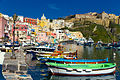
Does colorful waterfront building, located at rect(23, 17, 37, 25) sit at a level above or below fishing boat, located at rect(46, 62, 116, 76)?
above

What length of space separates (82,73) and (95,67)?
2.34m

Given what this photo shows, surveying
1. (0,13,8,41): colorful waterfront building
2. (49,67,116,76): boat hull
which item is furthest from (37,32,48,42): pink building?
(49,67,116,76): boat hull

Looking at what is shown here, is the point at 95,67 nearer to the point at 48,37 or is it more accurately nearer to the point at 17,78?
the point at 17,78

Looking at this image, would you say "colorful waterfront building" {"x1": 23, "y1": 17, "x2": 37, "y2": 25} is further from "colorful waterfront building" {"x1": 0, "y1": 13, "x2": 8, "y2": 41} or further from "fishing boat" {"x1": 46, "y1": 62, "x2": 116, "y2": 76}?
"fishing boat" {"x1": 46, "y1": 62, "x2": 116, "y2": 76}

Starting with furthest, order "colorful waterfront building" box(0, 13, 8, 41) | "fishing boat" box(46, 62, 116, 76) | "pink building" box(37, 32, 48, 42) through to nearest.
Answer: "pink building" box(37, 32, 48, 42) → "colorful waterfront building" box(0, 13, 8, 41) → "fishing boat" box(46, 62, 116, 76)

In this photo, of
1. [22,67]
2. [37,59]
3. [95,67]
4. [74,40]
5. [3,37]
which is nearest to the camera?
[22,67]

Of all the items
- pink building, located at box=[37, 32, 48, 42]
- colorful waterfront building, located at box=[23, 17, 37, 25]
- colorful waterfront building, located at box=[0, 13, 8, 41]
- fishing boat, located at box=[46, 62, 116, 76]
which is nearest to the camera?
fishing boat, located at box=[46, 62, 116, 76]

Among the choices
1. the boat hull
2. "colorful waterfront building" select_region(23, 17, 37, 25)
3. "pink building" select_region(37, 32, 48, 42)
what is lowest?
Result: the boat hull

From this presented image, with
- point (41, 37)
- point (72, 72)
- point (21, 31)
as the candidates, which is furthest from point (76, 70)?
point (41, 37)

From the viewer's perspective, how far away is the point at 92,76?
26578mm

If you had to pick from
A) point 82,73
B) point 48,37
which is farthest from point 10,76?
point 48,37

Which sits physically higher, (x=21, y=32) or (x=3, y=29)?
(x=3, y=29)

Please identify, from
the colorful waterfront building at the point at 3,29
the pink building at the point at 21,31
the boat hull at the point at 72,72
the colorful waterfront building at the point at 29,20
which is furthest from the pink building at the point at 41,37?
the boat hull at the point at 72,72

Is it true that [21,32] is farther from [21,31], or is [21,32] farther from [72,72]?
[72,72]
